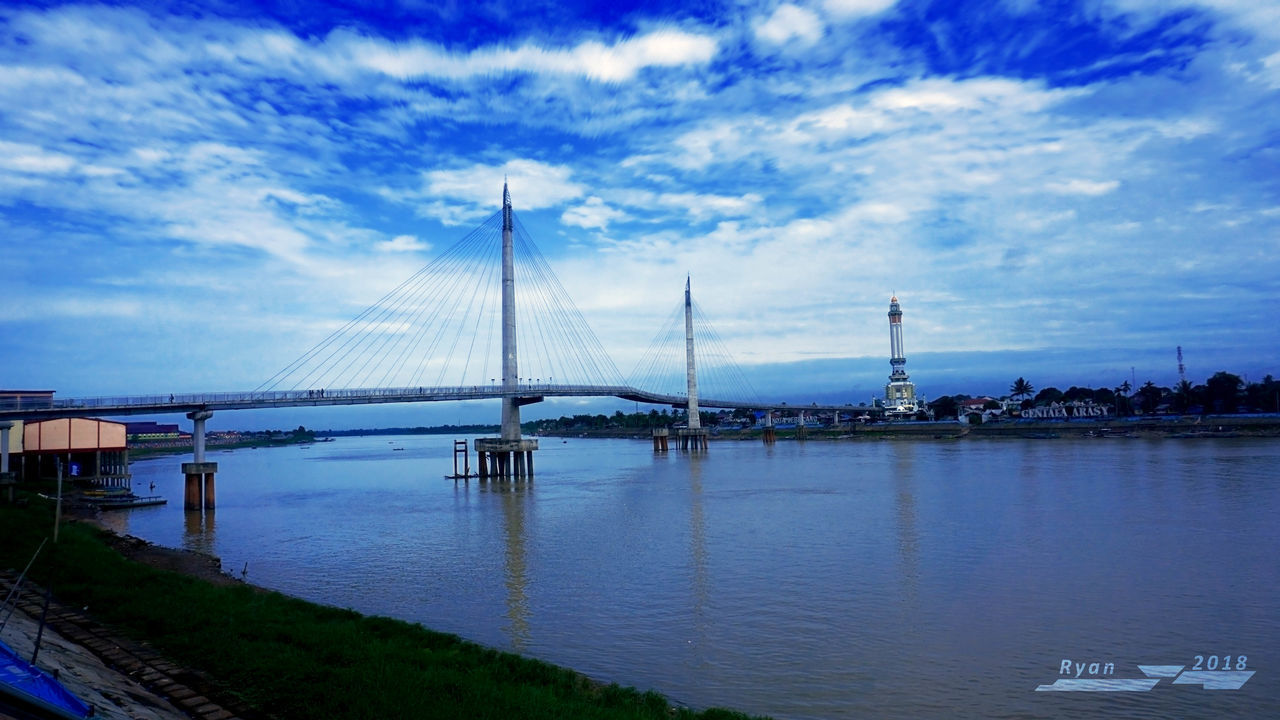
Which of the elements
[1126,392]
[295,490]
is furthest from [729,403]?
[295,490]

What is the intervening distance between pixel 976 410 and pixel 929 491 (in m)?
98.3

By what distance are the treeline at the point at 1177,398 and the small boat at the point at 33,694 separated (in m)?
102

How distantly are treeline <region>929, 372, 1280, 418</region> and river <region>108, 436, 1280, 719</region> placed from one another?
61.5 m

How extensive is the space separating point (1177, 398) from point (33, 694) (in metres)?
115

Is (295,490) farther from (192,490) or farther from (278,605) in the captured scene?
(278,605)

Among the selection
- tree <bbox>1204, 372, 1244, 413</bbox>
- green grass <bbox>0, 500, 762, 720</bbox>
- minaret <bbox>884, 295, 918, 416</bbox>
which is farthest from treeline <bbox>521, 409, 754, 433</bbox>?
green grass <bbox>0, 500, 762, 720</bbox>

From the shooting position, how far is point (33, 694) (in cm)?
481

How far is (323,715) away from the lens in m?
6.46

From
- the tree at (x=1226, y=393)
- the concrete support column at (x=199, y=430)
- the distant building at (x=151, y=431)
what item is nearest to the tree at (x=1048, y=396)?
the tree at (x=1226, y=393)

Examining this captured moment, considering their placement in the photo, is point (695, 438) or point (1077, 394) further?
point (1077, 394)

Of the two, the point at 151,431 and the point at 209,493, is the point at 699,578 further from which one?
the point at 151,431

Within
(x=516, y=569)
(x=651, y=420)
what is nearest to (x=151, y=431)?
(x=651, y=420)

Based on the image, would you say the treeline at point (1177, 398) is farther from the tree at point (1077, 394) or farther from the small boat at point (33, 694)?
the small boat at point (33, 694)

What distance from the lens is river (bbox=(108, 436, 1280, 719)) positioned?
9812 millimetres
